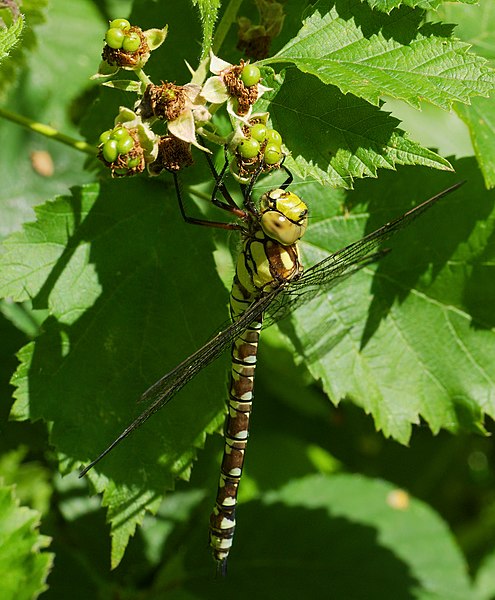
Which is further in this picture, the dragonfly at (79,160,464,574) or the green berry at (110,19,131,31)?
the dragonfly at (79,160,464,574)

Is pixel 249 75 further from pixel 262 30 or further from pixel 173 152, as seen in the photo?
pixel 262 30

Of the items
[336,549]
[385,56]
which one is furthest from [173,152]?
[336,549]

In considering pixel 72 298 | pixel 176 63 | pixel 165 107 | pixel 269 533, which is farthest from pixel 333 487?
pixel 165 107

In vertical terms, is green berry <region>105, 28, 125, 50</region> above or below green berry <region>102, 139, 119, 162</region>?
above

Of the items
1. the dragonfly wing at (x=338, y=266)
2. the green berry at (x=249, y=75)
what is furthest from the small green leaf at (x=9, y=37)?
the dragonfly wing at (x=338, y=266)

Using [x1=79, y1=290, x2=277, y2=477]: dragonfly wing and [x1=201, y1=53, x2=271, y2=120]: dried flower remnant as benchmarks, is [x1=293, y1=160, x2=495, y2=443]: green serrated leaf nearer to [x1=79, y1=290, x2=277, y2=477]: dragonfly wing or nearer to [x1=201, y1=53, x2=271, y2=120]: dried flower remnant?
[x1=79, y1=290, x2=277, y2=477]: dragonfly wing

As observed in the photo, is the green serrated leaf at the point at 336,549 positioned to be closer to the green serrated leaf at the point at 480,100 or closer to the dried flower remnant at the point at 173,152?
the green serrated leaf at the point at 480,100

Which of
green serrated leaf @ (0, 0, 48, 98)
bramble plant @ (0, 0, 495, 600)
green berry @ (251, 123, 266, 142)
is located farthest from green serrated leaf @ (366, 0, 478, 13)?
green serrated leaf @ (0, 0, 48, 98)
